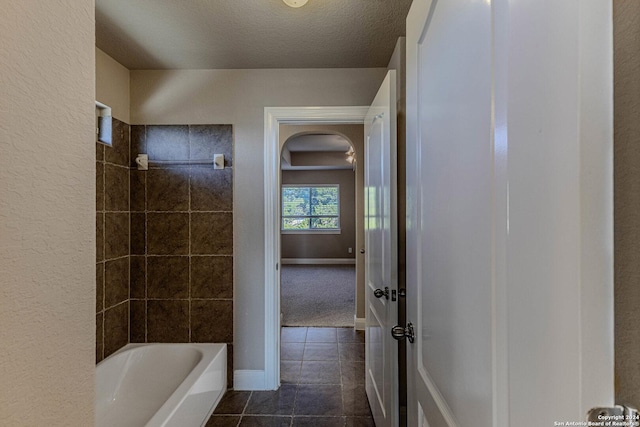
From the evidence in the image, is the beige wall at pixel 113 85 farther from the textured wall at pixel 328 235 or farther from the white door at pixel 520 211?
the textured wall at pixel 328 235

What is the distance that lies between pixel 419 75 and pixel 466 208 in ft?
1.79

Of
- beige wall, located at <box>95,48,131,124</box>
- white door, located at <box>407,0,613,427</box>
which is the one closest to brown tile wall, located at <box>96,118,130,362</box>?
beige wall, located at <box>95,48,131,124</box>

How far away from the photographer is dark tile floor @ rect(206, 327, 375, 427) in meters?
2.09

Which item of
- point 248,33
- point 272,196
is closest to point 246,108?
point 248,33

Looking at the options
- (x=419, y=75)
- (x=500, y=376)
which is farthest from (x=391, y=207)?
(x=500, y=376)

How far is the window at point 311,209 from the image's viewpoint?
8.52 metres

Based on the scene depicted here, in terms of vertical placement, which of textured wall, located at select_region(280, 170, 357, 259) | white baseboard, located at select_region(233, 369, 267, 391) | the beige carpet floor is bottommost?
the beige carpet floor

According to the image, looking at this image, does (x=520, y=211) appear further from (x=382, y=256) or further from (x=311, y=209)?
(x=311, y=209)

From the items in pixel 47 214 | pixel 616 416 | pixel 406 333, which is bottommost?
pixel 406 333

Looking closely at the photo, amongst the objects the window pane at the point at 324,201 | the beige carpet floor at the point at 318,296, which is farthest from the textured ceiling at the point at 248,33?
the window pane at the point at 324,201

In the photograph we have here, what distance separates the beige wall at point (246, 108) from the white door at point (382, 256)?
1.68 feet

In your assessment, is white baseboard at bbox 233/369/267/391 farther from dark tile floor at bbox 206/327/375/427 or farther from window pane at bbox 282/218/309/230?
window pane at bbox 282/218/309/230

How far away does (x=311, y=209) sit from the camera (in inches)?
337

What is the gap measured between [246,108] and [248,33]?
587 mm
